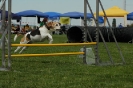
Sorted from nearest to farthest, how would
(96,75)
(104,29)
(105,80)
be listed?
(105,80)
(96,75)
(104,29)

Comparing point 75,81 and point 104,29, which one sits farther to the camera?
point 104,29

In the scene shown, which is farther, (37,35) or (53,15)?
(53,15)

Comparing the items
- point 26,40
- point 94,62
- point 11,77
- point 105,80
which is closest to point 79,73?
point 105,80

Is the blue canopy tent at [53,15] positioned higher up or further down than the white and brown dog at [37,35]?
higher up

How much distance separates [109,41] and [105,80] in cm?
1720

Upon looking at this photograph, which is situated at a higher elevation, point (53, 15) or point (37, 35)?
point (53, 15)

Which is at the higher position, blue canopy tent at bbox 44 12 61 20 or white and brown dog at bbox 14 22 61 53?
blue canopy tent at bbox 44 12 61 20

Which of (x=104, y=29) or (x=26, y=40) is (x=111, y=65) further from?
(x=104, y=29)

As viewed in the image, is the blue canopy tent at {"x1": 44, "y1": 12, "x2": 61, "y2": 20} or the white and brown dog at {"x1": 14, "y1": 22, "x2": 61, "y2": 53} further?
the blue canopy tent at {"x1": 44, "y1": 12, "x2": 61, "y2": 20}

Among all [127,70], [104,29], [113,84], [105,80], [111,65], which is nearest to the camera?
[113,84]

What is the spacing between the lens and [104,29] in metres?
22.6

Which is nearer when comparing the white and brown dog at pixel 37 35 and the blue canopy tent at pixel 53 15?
the white and brown dog at pixel 37 35

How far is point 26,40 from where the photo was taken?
1355 centimetres

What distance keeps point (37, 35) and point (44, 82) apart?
8.05 meters
